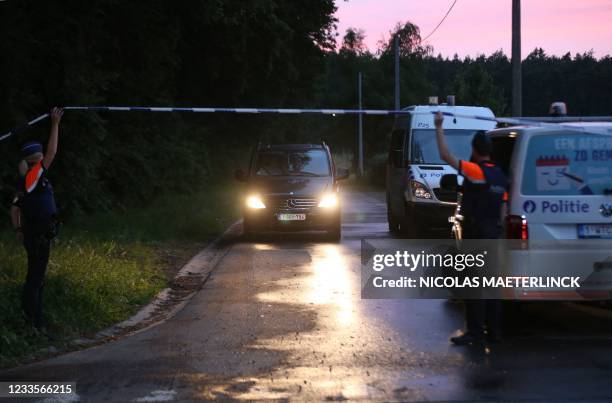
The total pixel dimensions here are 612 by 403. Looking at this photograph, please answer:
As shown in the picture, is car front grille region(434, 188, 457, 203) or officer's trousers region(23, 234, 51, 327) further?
car front grille region(434, 188, 457, 203)

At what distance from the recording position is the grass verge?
8.55 m

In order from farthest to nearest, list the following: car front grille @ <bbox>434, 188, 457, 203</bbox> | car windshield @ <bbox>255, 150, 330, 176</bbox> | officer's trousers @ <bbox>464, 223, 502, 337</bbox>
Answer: car windshield @ <bbox>255, 150, 330, 176</bbox>
car front grille @ <bbox>434, 188, 457, 203</bbox>
officer's trousers @ <bbox>464, 223, 502, 337</bbox>

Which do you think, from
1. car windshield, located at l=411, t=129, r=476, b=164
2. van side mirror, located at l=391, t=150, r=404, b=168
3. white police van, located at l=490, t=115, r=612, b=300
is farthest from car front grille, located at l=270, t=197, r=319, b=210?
white police van, located at l=490, t=115, r=612, b=300

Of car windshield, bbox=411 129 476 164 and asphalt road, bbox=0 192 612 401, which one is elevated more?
car windshield, bbox=411 129 476 164

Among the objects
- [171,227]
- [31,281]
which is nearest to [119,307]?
[31,281]

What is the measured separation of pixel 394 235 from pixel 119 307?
10.3 meters

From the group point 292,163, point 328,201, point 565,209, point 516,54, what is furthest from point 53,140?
point 516,54

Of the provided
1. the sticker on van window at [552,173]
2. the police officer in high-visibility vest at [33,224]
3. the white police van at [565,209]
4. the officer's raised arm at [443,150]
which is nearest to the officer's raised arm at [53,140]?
the police officer in high-visibility vest at [33,224]

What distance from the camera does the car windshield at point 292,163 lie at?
63.8ft

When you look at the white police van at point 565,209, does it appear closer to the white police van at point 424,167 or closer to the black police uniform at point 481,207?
the black police uniform at point 481,207

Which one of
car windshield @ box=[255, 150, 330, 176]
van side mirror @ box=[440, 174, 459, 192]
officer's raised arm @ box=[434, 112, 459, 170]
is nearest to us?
officer's raised arm @ box=[434, 112, 459, 170]

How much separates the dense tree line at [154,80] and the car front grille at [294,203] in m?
3.69

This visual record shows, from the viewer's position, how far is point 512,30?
21562 millimetres

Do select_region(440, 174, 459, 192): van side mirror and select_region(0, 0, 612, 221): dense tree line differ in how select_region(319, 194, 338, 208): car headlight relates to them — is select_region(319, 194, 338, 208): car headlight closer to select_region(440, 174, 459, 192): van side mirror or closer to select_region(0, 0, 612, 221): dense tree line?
select_region(0, 0, 612, 221): dense tree line
